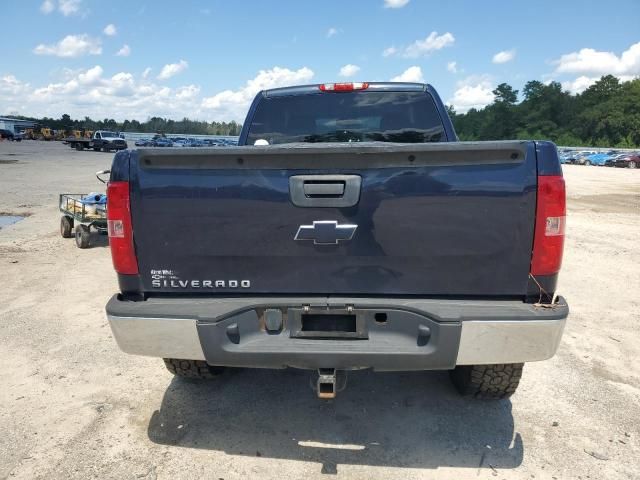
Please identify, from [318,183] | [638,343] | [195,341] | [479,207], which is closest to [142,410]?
[195,341]

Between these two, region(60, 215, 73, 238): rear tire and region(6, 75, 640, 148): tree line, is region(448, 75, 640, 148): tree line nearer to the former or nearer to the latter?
region(6, 75, 640, 148): tree line

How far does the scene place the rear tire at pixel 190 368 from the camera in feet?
11.0

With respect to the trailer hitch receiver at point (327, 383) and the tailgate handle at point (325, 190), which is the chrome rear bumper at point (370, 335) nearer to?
the trailer hitch receiver at point (327, 383)

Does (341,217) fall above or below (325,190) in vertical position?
below

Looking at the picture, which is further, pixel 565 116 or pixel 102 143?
pixel 565 116

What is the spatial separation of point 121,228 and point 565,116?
116269 mm

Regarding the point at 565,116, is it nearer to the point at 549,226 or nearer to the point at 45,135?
the point at 45,135

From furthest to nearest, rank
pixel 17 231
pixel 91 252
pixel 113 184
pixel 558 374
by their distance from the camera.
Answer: pixel 17 231 < pixel 91 252 < pixel 558 374 < pixel 113 184

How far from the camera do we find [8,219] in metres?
10.7

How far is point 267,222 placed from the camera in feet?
8.14

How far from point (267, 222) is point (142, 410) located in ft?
5.91

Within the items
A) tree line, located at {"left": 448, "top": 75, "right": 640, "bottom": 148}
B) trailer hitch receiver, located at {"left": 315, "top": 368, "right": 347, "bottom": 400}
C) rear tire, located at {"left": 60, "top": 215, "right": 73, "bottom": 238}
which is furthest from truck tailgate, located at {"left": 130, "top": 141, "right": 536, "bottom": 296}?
tree line, located at {"left": 448, "top": 75, "right": 640, "bottom": 148}

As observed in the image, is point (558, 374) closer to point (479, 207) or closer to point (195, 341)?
point (479, 207)

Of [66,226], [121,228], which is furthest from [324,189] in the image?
[66,226]
